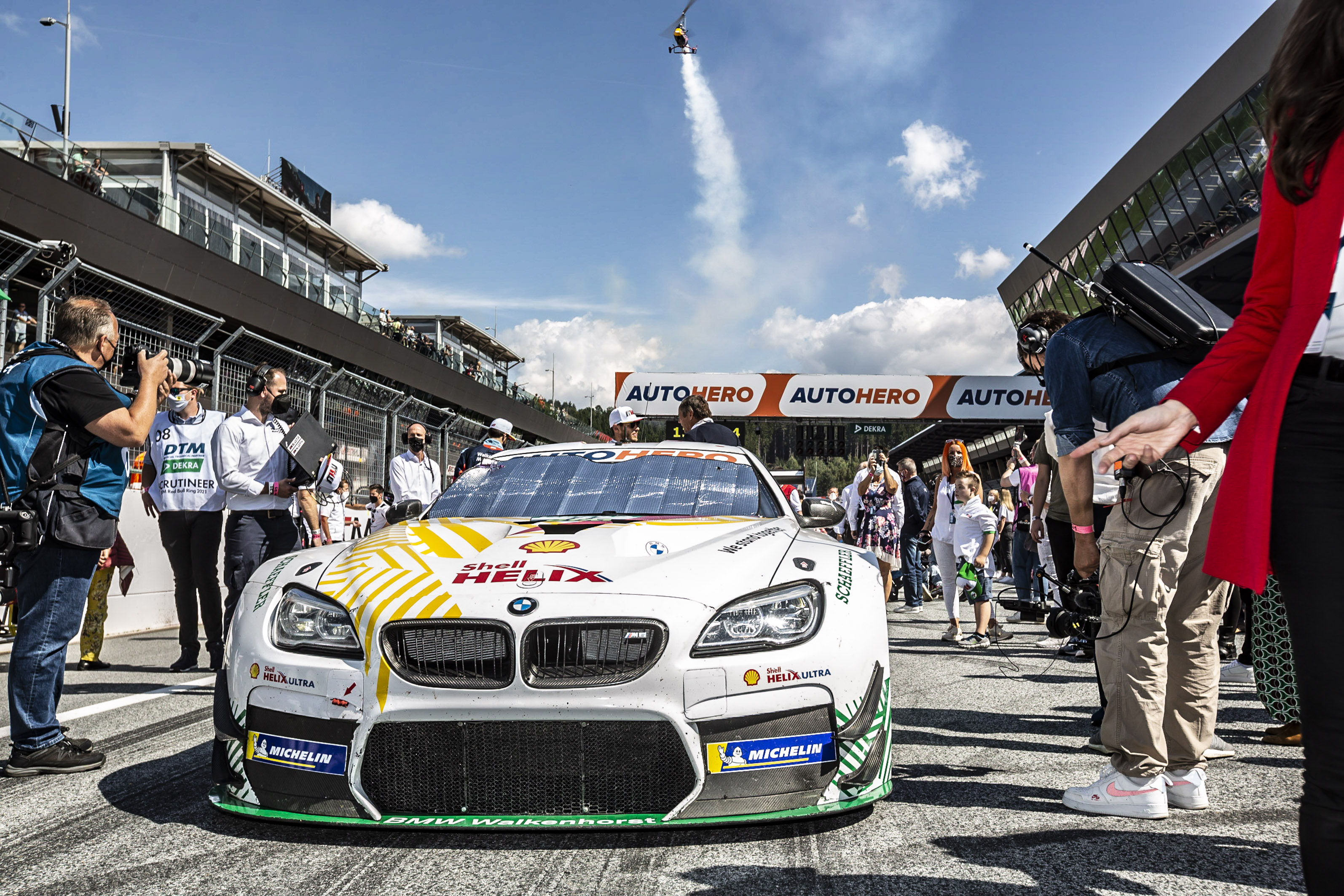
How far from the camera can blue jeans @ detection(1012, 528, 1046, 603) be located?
948 cm

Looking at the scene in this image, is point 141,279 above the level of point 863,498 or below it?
above

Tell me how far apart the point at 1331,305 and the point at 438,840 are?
2.40 metres

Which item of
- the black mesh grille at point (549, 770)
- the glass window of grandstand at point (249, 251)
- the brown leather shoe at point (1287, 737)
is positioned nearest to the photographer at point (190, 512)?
the black mesh grille at point (549, 770)

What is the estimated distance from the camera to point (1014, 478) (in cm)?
1111

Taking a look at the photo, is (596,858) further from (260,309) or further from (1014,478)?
(260,309)

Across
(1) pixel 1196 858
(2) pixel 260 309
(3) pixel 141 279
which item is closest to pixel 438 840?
(1) pixel 1196 858

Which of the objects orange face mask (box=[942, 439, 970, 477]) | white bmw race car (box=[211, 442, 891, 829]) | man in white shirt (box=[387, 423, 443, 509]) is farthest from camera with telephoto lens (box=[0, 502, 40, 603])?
orange face mask (box=[942, 439, 970, 477])

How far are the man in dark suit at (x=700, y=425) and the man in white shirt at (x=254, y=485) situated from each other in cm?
268

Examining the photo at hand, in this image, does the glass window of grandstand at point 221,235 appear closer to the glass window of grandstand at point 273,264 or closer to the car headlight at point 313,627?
the glass window of grandstand at point 273,264

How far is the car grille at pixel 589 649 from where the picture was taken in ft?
8.25

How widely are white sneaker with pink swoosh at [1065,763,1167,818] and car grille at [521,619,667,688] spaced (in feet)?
4.73

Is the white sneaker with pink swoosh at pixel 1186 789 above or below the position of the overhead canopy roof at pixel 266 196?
below

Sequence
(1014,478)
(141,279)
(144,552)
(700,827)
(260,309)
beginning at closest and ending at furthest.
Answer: (700,827)
(144,552)
(1014,478)
(141,279)
(260,309)

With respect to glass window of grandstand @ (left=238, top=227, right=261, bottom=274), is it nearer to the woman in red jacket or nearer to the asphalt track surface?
the asphalt track surface
